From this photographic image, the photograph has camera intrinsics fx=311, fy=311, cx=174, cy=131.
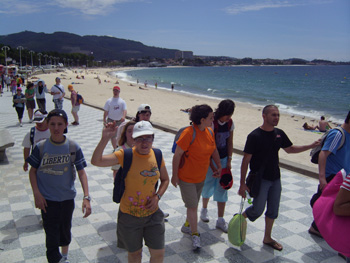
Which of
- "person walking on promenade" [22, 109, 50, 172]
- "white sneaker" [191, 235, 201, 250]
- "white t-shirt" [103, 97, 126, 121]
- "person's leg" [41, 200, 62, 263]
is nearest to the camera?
"person's leg" [41, 200, 62, 263]

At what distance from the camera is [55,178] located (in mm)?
3016

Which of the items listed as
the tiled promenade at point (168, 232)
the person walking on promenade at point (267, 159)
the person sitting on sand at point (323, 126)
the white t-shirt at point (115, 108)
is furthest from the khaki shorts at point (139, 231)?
the person sitting on sand at point (323, 126)

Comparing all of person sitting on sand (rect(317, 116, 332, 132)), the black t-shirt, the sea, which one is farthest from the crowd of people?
the sea

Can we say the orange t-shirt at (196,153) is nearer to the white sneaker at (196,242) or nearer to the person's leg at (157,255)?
the white sneaker at (196,242)

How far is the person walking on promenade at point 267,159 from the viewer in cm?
370

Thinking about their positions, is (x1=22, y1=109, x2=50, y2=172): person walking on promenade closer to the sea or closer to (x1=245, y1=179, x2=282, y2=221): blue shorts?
(x1=245, y1=179, x2=282, y2=221): blue shorts

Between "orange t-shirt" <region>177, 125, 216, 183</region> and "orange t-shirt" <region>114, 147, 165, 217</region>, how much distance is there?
0.87 metres

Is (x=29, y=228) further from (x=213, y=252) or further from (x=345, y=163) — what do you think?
(x=345, y=163)

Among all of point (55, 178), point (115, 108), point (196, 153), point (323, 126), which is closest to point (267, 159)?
point (196, 153)

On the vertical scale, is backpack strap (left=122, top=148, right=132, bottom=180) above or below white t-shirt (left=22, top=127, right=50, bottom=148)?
above

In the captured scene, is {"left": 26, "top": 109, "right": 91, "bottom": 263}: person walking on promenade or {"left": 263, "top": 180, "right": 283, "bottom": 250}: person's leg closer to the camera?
{"left": 26, "top": 109, "right": 91, "bottom": 263}: person walking on promenade

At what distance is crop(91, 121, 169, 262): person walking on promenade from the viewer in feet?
9.04

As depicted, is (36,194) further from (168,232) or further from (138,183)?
(168,232)

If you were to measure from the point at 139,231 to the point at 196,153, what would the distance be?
47.6 inches
